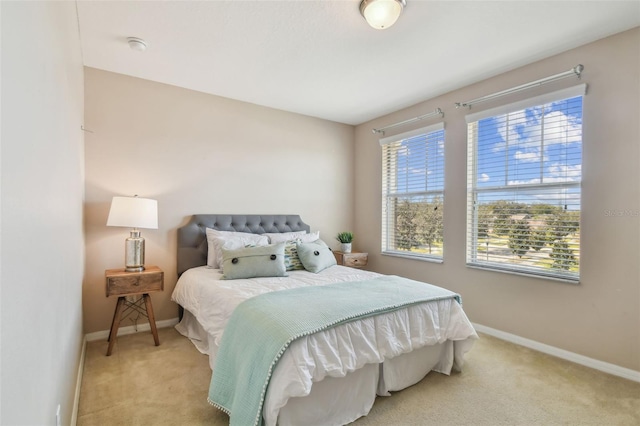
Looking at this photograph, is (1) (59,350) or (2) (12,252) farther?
(1) (59,350)

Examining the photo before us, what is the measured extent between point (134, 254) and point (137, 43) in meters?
1.84

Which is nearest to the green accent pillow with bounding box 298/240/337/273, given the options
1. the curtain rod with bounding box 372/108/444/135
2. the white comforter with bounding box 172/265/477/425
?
the white comforter with bounding box 172/265/477/425

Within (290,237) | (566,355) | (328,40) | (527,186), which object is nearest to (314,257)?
(290,237)

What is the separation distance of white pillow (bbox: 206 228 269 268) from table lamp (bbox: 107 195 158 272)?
23.8 inches

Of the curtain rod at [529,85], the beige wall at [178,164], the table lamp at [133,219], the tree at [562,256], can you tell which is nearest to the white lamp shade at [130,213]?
the table lamp at [133,219]

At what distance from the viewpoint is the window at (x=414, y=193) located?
12.6ft

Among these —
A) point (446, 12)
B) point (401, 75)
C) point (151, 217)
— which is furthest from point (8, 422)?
point (401, 75)

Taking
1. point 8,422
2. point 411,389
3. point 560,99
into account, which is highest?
point 560,99

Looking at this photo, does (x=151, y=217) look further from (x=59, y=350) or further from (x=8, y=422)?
(x=8, y=422)

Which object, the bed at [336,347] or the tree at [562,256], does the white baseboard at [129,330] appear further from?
the tree at [562,256]

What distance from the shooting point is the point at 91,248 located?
3.08 m

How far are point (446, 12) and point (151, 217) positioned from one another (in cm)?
295

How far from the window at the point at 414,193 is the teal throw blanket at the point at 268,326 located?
170 centimetres

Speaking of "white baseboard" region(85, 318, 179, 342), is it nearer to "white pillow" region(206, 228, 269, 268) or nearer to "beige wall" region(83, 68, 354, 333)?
"beige wall" region(83, 68, 354, 333)
